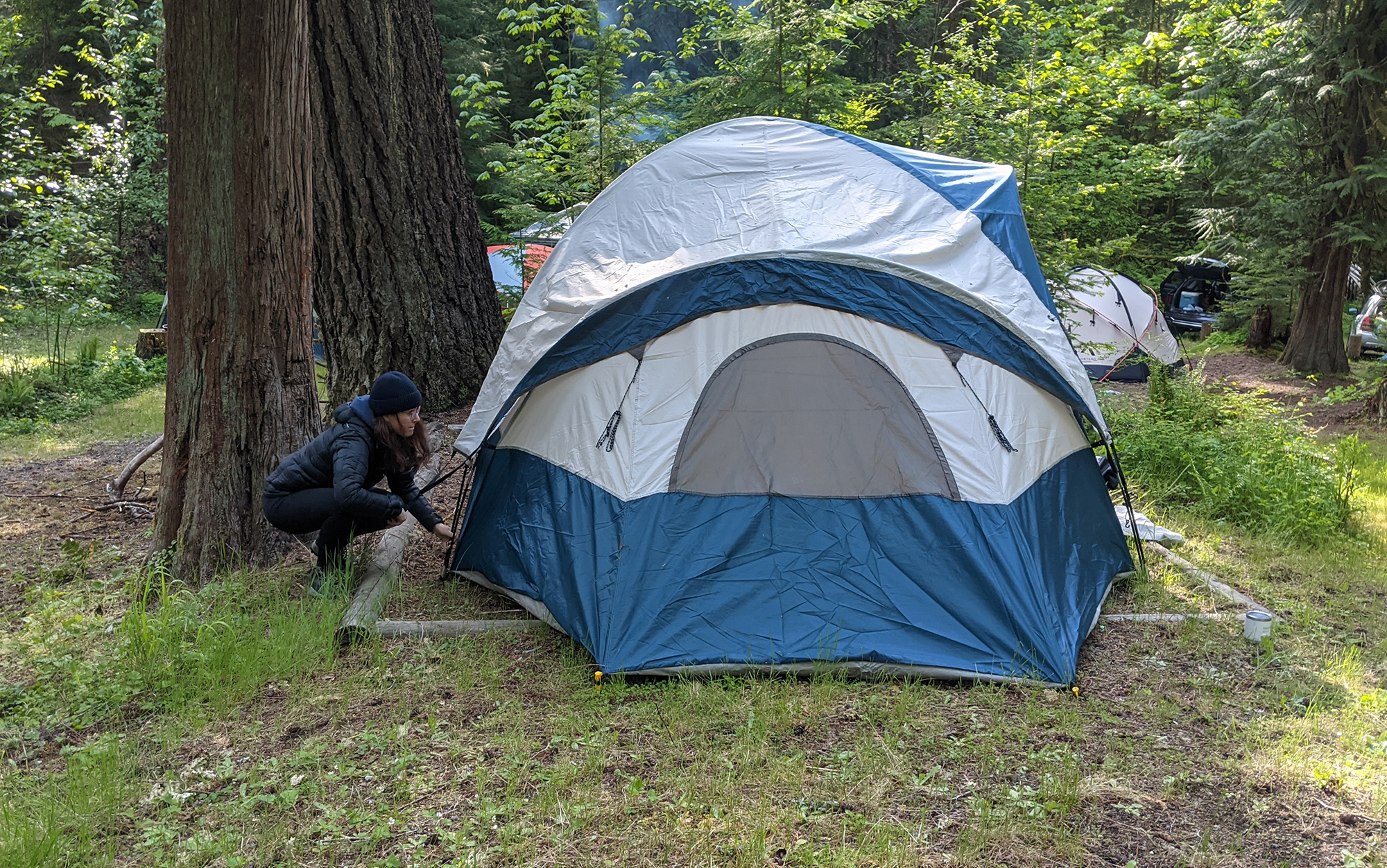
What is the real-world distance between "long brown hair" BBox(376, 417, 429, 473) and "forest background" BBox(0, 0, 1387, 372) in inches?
127

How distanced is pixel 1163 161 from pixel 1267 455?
→ 8103 mm

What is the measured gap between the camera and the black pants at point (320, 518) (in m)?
4.11

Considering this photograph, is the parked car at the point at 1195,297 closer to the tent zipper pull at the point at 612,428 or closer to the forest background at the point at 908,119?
the forest background at the point at 908,119

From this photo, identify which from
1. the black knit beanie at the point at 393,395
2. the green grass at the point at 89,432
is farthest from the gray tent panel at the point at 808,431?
the green grass at the point at 89,432

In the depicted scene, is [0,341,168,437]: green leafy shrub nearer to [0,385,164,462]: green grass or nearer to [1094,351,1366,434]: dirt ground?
[0,385,164,462]: green grass

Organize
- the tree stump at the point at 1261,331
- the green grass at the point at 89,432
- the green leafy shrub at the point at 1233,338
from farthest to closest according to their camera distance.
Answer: the tree stump at the point at 1261,331 → the green leafy shrub at the point at 1233,338 → the green grass at the point at 89,432

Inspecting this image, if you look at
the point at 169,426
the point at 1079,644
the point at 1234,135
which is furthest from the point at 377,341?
the point at 1234,135

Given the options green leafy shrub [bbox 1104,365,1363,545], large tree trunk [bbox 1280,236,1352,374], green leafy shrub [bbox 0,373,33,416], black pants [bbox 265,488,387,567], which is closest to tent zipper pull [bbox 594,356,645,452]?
black pants [bbox 265,488,387,567]

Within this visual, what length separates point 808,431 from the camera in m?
4.02

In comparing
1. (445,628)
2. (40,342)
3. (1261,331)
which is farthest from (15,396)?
(1261,331)

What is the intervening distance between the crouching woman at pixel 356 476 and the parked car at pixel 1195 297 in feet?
49.6

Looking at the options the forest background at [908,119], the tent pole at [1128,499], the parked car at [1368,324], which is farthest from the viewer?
the parked car at [1368,324]

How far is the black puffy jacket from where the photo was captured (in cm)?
395

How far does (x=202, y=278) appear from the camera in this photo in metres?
4.16
